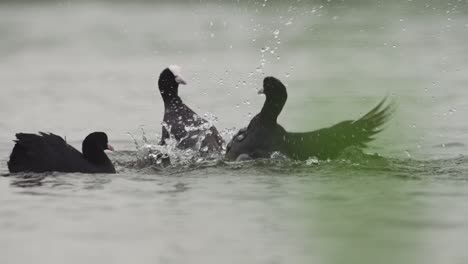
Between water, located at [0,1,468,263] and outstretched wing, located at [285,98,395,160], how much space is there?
12 cm

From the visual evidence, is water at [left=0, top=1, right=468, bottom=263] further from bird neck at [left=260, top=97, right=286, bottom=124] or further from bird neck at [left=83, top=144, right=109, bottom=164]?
bird neck at [left=260, top=97, right=286, bottom=124]

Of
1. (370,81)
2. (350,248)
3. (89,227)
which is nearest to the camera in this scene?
(350,248)

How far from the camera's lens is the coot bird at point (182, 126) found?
8461 mm

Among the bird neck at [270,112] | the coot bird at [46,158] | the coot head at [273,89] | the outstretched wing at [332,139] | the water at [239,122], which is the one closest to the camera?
the water at [239,122]

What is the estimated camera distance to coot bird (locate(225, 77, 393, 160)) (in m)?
7.75

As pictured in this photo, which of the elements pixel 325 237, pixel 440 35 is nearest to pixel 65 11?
pixel 440 35

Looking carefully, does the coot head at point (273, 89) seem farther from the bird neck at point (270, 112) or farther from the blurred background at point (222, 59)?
the blurred background at point (222, 59)

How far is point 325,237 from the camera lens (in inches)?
145

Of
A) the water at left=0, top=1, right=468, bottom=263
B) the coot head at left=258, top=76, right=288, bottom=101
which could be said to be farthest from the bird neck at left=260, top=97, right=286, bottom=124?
the water at left=0, top=1, right=468, bottom=263

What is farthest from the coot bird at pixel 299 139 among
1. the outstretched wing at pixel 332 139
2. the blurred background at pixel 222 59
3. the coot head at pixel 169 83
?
the coot head at pixel 169 83

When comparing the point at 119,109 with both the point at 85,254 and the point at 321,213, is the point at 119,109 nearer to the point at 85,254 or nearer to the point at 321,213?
the point at 85,254

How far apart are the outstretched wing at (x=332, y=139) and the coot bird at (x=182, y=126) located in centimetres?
76

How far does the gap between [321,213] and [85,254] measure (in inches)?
70.2

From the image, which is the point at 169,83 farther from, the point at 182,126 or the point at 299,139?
the point at 299,139
